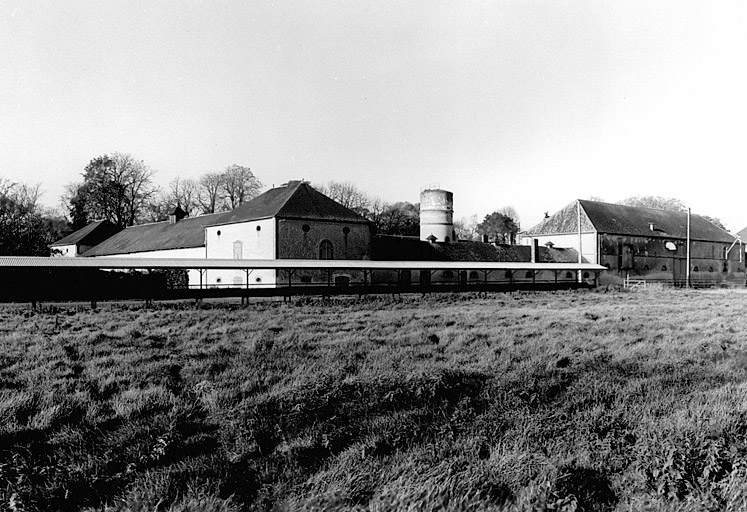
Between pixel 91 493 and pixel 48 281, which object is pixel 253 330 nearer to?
pixel 91 493

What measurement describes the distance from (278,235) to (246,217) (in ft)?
12.7

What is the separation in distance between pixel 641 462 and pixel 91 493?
530 cm

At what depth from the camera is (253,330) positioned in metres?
13.9

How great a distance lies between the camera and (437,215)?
46.7 metres

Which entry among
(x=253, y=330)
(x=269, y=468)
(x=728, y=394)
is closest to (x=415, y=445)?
(x=269, y=468)

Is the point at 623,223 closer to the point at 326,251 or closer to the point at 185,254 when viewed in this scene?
the point at 326,251

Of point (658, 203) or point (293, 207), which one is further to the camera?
point (658, 203)

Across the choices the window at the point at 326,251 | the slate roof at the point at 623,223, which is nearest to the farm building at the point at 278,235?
the window at the point at 326,251

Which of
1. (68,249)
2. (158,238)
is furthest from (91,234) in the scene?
(158,238)

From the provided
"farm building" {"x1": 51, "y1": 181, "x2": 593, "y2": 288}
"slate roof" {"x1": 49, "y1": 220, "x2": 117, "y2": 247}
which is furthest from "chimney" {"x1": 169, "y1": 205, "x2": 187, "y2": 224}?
"slate roof" {"x1": 49, "y1": 220, "x2": 117, "y2": 247}

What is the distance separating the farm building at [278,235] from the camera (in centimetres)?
3422

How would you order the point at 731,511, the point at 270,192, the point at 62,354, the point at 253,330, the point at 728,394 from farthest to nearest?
the point at 270,192 < the point at 253,330 < the point at 62,354 < the point at 728,394 < the point at 731,511

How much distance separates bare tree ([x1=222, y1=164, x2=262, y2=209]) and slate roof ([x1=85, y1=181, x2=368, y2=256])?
1657 centimetres

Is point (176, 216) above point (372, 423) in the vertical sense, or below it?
above
